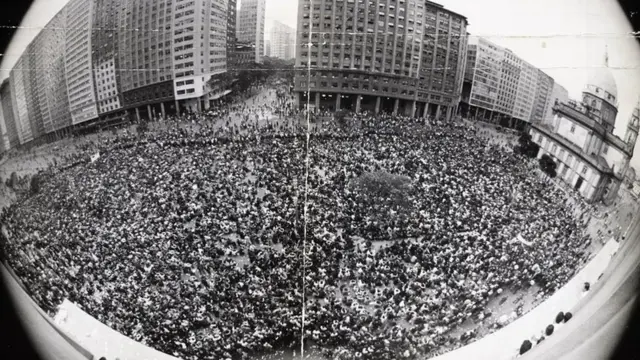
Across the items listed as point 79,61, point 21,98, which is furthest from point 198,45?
point 21,98

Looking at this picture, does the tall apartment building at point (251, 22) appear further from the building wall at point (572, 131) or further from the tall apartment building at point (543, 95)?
the building wall at point (572, 131)

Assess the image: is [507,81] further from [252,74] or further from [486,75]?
[252,74]

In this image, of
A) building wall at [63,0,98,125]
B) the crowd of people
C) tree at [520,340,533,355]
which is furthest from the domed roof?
building wall at [63,0,98,125]

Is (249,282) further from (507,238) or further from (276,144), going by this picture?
(507,238)

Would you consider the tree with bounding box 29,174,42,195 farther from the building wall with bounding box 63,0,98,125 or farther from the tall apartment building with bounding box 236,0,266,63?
the tall apartment building with bounding box 236,0,266,63

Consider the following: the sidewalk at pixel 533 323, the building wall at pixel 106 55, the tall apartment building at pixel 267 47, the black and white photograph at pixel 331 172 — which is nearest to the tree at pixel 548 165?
the black and white photograph at pixel 331 172

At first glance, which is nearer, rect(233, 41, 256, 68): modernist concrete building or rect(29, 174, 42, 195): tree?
rect(233, 41, 256, 68): modernist concrete building
